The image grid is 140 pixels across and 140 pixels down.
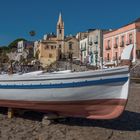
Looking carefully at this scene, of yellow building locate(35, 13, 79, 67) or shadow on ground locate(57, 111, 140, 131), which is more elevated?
yellow building locate(35, 13, 79, 67)

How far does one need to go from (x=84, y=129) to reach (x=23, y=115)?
2765 millimetres

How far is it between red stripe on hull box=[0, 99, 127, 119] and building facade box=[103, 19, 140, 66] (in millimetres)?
41305

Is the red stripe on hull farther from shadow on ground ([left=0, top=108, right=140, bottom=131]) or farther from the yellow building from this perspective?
the yellow building

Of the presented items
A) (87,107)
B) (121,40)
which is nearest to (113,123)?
(87,107)

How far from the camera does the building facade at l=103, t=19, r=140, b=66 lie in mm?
56919

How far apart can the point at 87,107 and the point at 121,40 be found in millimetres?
51827

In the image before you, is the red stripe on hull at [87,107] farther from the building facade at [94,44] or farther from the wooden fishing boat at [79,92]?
the building facade at [94,44]

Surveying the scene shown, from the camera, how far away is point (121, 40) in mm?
61594

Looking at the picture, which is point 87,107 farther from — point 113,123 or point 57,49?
point 57,49

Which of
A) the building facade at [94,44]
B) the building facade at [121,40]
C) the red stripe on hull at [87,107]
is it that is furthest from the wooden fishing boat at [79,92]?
the building facade at [94,44]

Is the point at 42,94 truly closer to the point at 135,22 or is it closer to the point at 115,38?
the point at 135,22

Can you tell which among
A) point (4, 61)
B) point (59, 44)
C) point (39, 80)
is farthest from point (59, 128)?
point (59, 44)

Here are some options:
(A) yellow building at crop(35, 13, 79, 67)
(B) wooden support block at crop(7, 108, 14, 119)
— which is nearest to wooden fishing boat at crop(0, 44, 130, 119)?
(B) wooden support block at crop(7, 108, 14, 119)

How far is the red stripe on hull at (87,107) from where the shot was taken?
10.4m
